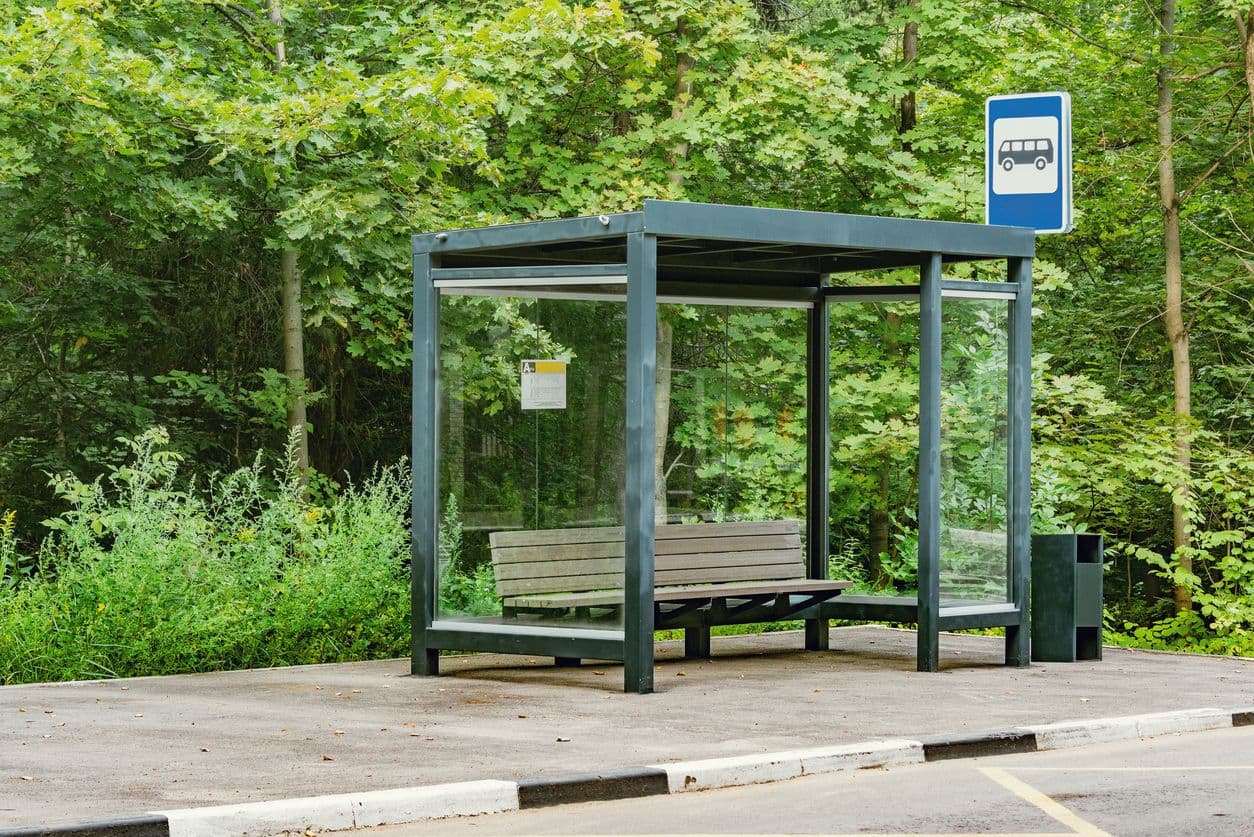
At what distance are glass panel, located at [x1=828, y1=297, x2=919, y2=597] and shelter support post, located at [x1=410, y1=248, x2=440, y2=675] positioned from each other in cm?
400

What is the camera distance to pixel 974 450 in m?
Result: 11.5

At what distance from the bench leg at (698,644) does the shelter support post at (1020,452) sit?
7.28 ft

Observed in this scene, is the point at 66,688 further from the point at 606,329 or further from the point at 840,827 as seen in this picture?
the point at 840,827

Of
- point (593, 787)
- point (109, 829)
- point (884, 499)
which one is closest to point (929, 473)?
point (593, 787)

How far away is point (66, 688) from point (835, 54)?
13059mm

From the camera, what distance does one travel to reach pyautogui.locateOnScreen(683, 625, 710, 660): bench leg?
39.4 feet

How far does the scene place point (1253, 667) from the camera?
39.2 feet

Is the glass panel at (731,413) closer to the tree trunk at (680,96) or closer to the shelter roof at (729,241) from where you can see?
the shelter roof at (729,241)

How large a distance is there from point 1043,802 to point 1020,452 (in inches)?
199

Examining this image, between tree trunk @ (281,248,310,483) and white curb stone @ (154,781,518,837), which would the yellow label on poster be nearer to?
white curb stone @ (154,781,518,837)

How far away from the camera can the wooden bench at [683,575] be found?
1039cm

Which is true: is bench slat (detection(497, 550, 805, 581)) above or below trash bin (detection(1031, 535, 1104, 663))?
above

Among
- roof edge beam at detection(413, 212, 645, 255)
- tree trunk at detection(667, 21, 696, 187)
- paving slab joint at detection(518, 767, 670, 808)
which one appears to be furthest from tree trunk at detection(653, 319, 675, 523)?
tree trunk at detection(667, 21, 696, 187)

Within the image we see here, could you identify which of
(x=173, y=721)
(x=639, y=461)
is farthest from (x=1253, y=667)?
(x=173, y=721)
